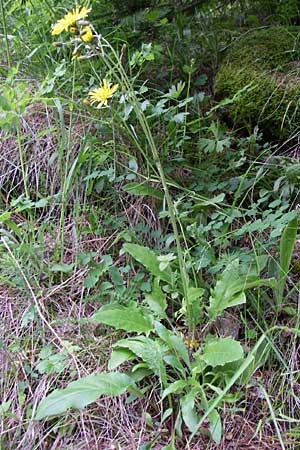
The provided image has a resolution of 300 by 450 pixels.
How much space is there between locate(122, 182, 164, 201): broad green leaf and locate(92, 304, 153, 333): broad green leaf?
0.47m

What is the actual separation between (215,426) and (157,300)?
1.36ft

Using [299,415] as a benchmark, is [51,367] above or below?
above

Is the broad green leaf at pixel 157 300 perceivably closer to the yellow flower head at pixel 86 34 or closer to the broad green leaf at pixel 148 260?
the broad green leaf at pixel 148 260

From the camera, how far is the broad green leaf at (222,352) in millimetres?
1357

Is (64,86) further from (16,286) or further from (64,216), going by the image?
(16,286)

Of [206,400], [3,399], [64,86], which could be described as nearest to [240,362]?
[206,400]

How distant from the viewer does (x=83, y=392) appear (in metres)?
1.32

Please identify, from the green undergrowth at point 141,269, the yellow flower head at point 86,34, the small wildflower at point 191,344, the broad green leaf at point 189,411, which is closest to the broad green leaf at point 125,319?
the green undergrowth at point 141,269

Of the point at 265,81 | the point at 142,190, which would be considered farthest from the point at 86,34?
the point at 265,81

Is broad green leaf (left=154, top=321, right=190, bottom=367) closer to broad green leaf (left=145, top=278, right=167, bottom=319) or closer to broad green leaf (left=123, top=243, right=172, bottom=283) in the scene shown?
broad green leaf (left=145, top=278, right=167, bottom=319)

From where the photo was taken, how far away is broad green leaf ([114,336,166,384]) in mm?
1392

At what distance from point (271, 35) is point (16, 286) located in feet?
5.10

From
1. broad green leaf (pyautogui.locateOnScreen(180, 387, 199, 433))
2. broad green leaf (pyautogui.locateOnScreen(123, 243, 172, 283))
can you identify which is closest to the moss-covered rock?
broad green leaf (pyautogui.locateOnScreen(123, 243, 172, 283))

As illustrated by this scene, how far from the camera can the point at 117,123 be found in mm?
1973
